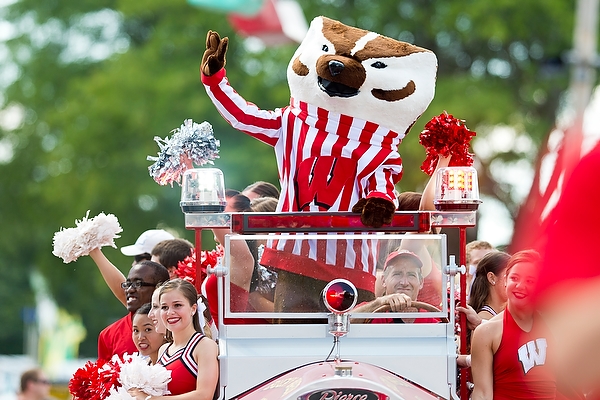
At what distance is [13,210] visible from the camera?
20797 mm

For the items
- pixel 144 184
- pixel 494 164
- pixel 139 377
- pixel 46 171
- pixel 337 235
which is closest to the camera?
pixel 139 377

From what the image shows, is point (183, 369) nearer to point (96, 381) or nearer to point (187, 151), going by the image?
point (96, 381)

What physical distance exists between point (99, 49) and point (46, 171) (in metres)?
2.70

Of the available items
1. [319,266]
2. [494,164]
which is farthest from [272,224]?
[494,164]

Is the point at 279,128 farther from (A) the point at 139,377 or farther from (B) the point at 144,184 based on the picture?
(B) the point at 144,184

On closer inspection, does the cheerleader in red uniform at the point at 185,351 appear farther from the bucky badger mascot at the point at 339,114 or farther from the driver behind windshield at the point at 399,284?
the bucky badger mascot at the point at 339,114

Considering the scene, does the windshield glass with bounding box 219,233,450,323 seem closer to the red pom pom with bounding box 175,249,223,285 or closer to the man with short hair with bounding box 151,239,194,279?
the red pom pom with bounding box 175,249,223,285

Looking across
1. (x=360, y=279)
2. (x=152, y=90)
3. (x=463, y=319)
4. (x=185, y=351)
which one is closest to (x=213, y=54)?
(x=360, y=279)

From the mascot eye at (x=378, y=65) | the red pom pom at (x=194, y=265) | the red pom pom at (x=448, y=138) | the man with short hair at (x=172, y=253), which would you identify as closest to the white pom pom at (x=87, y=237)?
the red pom pom at (x=194, y=265)

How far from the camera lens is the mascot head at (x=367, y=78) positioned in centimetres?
490

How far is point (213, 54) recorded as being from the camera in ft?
16.2

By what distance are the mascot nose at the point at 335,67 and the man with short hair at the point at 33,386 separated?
6.00 meters

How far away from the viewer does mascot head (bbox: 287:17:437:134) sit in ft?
16.1

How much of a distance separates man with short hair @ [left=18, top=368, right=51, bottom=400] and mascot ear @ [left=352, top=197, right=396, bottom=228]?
631 cm
